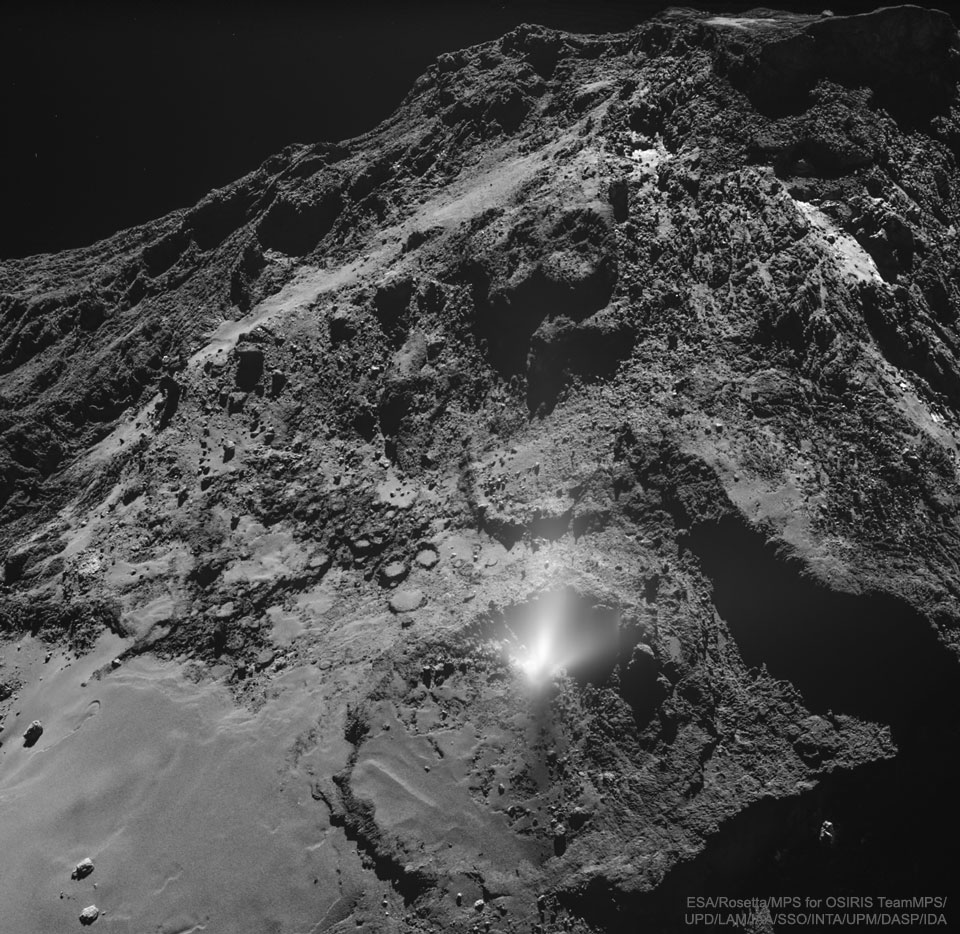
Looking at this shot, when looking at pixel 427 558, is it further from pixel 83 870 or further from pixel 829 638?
pixel 83 870

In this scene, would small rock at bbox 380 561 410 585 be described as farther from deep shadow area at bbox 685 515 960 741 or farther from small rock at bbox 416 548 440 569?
deep shadow area at bbox 685 515 960 741

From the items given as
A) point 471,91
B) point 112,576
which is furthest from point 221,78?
point 112,576

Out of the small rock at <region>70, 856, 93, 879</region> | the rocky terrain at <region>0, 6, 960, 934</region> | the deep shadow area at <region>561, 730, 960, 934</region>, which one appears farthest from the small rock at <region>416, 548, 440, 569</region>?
the small rock at <region>70, 856, 93, 879</region>

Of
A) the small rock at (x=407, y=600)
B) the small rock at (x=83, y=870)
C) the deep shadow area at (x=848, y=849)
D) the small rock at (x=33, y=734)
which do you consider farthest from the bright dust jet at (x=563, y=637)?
the small rock at (x=33, y=734)

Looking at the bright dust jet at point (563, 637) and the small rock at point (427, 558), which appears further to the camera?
the small rock at point (427, 558)

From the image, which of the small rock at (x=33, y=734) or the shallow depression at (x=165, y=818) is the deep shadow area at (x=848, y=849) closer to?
the shallow depression at (x=165, y=818)

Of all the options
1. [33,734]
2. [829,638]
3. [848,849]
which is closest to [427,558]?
[829,638]
